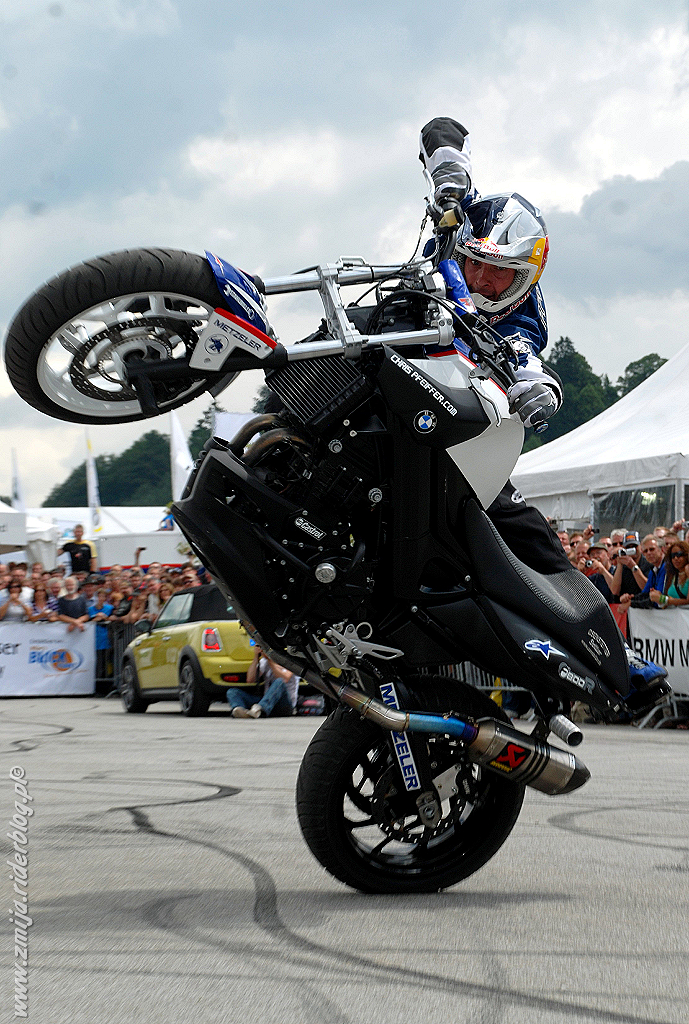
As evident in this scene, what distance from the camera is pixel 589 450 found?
1875 cm

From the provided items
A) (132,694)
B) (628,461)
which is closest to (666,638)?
(628,461)

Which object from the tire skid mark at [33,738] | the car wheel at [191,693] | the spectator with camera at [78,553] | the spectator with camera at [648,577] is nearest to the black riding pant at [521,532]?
the tire skid mark at [33,738]

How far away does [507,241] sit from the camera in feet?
14.2

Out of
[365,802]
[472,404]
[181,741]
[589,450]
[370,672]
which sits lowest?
[181,741]

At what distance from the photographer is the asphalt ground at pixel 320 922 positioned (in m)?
2.91

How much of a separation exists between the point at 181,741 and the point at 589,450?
10.7 metres

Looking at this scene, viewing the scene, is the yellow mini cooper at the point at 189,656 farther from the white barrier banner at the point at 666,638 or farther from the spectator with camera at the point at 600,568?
the white barrier banner at the point at 666,638

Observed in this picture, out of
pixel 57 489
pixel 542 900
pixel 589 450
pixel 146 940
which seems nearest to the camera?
pixel 146 940

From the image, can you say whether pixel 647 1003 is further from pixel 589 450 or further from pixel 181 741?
pixel 589 450

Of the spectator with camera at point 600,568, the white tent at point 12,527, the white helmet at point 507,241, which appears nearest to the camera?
the white helmet at point 507,241

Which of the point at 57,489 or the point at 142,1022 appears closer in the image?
the point at 142,1022

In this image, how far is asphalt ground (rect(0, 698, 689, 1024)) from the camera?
2.91 metres

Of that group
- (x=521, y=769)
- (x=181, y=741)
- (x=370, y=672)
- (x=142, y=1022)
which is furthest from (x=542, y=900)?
(x=181, y=741)

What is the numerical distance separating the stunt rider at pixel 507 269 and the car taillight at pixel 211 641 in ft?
30.0
